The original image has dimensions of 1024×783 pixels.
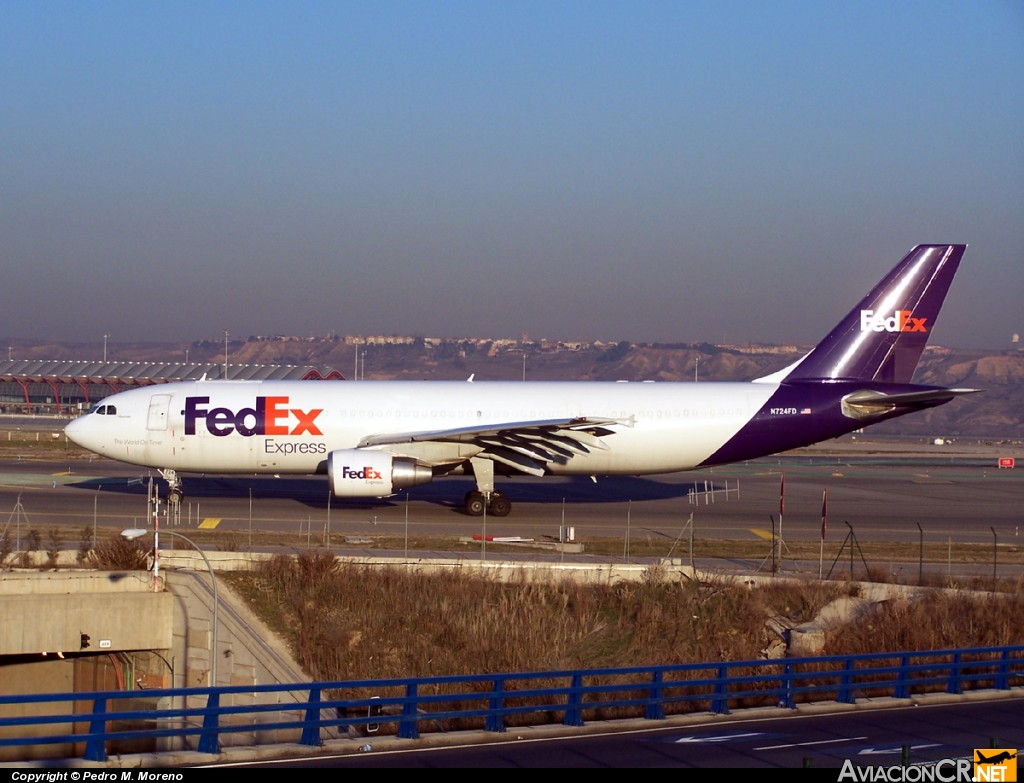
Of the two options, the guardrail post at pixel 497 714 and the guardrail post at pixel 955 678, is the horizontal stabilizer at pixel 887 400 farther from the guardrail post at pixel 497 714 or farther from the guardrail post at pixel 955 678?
the guardrail post at pixel 497 714

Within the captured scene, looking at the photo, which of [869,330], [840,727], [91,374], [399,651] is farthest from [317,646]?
[91,374]

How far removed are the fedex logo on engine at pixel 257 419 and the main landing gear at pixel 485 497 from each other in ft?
17.6

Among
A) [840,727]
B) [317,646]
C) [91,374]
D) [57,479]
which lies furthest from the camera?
[91,374]

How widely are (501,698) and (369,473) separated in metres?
20.0

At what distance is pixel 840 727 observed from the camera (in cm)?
1675

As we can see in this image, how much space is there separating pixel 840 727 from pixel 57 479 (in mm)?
37576

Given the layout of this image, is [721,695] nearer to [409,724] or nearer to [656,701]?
[656,701]

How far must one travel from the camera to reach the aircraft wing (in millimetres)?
36531

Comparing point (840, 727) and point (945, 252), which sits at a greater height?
point (945, 252)

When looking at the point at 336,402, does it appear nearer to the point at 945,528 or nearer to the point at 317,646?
the point at 317,646

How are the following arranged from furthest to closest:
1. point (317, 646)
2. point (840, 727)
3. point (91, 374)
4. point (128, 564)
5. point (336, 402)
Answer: point (91, 374), point (336, 402), point (128, 564), point (317, 646), point (840, 727)

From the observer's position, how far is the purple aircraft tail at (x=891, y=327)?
130ft

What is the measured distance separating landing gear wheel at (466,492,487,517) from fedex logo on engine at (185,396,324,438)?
559 centimetres

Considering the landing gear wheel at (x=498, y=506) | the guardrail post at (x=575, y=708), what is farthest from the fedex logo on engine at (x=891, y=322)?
the guardrail post at (x=575, y=708)
